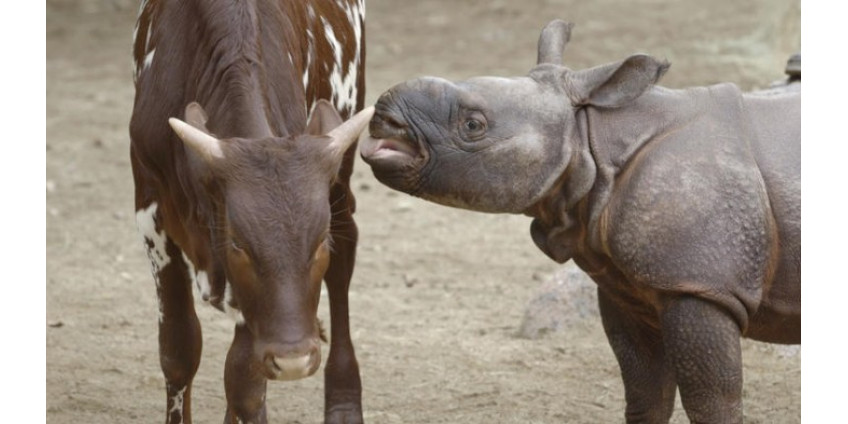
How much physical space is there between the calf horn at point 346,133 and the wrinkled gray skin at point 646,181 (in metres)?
0.34

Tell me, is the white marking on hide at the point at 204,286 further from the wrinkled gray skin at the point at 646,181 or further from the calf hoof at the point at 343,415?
the calf hoof at the point at 343,415

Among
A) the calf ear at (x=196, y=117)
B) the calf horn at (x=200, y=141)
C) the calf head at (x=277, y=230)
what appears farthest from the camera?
the calf ear at (x=196, y=117)

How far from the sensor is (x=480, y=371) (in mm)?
6652

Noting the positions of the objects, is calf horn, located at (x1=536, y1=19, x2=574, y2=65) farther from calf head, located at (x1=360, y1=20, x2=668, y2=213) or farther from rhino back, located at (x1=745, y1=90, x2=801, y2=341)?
rhino back, located at (x1=745, y1=90, x2=801, y2=341)

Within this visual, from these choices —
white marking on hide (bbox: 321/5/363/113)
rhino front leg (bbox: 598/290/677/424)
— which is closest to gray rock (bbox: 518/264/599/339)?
white marking on hide (bbox: 321/5/363/113)

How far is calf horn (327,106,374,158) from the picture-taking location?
423cm

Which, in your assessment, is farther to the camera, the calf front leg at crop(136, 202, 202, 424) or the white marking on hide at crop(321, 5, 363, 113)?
the white marking on hide at crop(321, 5, 363, 113)

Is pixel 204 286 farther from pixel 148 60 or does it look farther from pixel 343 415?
pixel 343 415

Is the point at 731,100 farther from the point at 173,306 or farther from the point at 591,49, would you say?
the point at 591,49

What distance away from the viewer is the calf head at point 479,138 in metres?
4.65

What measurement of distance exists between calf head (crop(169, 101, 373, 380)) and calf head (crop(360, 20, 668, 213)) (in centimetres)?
46

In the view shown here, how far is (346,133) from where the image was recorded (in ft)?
14.0

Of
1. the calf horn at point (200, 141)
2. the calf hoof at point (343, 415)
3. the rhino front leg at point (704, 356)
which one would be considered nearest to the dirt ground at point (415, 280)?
the calf hoof at point (343, 415)
